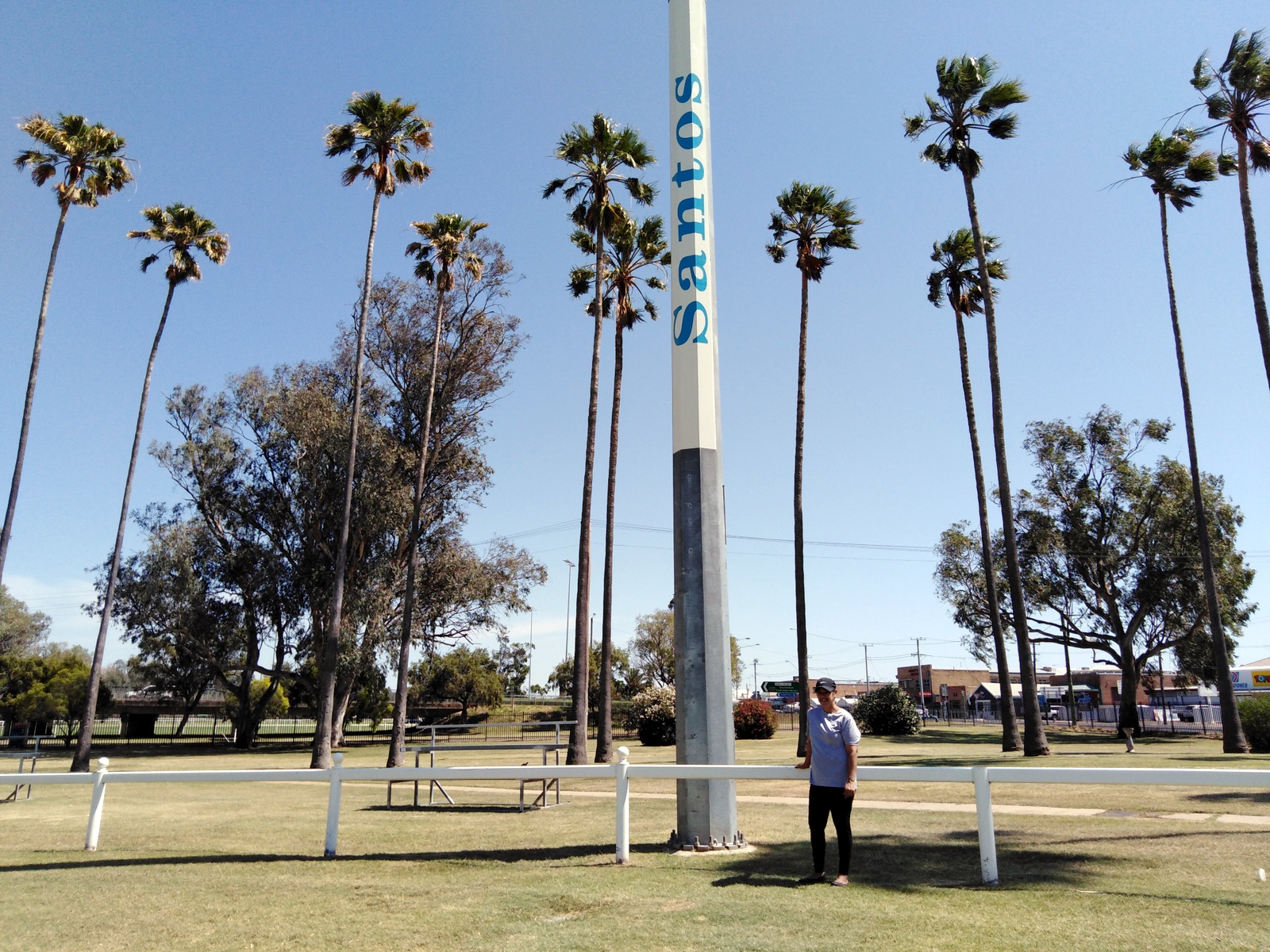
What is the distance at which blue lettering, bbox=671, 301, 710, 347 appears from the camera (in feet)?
31.5

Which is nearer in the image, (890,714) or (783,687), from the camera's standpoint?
(890,714)

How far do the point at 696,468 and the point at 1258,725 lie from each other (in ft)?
89.6

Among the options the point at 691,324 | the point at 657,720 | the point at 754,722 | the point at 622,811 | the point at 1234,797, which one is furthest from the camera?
the point at 754,722

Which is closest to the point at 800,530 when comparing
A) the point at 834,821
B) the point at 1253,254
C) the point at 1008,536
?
the point at 1008,536

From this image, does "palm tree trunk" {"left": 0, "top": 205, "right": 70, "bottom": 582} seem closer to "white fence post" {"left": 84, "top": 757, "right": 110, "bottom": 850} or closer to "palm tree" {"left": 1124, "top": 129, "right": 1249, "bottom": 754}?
"white fence post" {"left": 84, "top": 757, "right": 110, "bottom": 850}

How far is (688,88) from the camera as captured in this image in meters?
10.2

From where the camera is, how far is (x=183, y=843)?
383 inches

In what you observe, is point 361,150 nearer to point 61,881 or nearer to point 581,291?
point 581,291

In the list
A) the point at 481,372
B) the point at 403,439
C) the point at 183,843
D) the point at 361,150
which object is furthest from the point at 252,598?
the point at 183,843

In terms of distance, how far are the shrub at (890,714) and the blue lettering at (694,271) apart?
104ft

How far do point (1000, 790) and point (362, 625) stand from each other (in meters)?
29.9

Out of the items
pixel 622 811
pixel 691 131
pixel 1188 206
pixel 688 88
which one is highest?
pixel 1188 206

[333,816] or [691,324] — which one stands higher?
[691,324]

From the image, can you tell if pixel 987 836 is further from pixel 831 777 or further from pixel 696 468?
pixel 696 468
